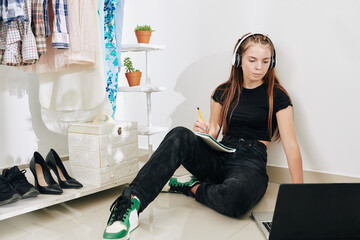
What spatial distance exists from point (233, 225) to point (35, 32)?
3.67 feet

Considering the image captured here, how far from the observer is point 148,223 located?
4.06ft

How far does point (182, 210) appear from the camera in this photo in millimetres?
1372

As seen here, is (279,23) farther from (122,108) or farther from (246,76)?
(122,108)

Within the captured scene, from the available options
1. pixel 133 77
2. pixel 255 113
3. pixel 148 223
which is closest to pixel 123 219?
pixel 148 223

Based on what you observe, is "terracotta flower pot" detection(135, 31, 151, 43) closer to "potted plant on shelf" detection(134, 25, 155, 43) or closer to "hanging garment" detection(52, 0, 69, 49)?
"potted plant on shelf" detection(134, 25, 155, 43)

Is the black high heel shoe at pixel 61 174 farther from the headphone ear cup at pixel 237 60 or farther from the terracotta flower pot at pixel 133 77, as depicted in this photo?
the headphone ear cup at pixel 237 60

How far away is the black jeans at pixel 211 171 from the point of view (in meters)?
1.21

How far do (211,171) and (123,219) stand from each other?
0.47m

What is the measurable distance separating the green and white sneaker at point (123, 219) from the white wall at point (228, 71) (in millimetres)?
881

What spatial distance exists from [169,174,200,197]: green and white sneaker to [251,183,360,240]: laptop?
2.29 ft

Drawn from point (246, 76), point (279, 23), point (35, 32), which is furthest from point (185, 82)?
point (35, 32)

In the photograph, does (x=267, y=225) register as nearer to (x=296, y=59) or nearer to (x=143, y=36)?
(x=296, y=59)

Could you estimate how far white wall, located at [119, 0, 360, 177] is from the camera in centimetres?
147

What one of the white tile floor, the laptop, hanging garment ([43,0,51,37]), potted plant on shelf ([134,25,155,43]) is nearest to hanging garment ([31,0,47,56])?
hanging garment ([43,0,51,37])
